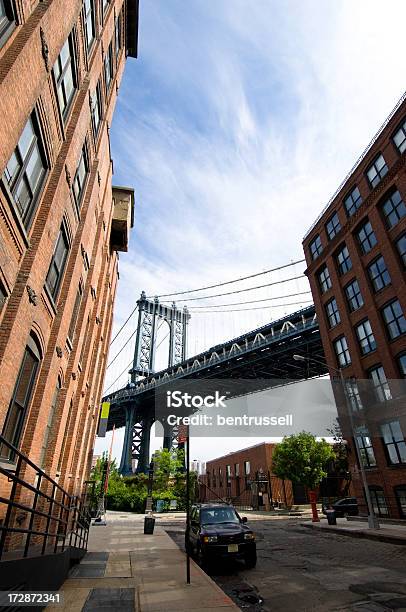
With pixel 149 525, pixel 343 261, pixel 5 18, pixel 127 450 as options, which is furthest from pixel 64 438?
pixel 127 450

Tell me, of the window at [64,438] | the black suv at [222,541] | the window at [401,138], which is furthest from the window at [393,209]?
the window at [64,438]

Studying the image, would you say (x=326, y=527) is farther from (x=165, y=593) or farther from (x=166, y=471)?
(x=166, y=471)

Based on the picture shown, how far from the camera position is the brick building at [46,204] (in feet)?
23.5

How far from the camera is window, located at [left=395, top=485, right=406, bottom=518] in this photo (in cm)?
2142

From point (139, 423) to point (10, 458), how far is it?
7111 cm

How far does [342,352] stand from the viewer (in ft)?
96.3

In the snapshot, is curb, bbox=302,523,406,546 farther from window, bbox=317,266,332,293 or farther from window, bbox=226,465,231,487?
window, bbox=226,465,231,487

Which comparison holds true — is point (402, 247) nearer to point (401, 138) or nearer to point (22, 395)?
point (401, 138)

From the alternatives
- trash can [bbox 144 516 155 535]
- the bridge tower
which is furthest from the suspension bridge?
trash can [bbox 144 516 155 535]

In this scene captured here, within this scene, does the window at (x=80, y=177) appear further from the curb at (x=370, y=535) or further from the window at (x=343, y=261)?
the window at (x=343, y=261)

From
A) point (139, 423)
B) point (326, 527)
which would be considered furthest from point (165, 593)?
point (139, 423)

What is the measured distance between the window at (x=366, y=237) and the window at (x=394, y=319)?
494cm

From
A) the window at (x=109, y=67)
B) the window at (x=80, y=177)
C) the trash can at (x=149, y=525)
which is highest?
the window at (x=109, y=67)

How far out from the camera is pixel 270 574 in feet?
30.0
